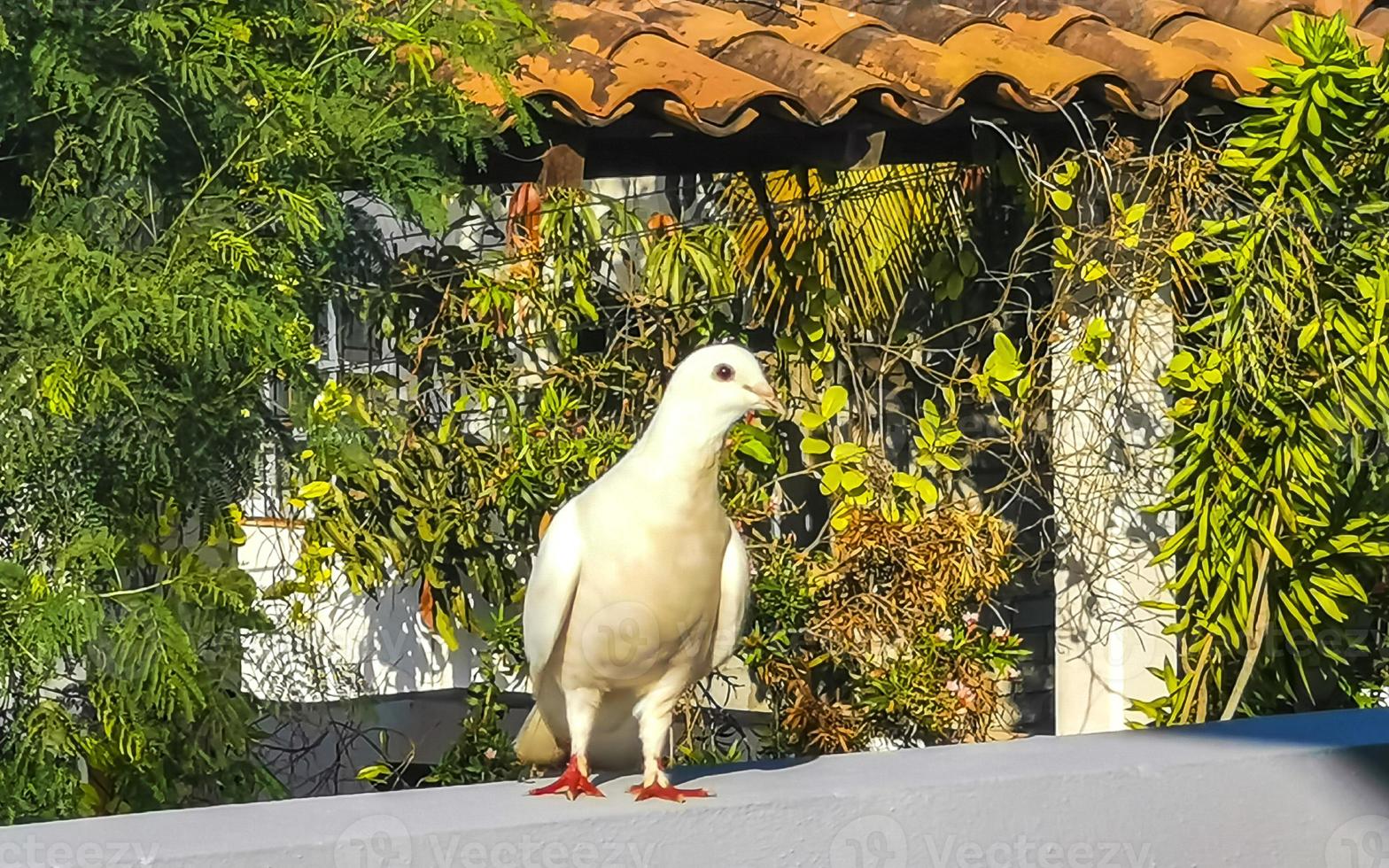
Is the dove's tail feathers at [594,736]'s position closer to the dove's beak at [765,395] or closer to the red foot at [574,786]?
the red foot at [574,786]

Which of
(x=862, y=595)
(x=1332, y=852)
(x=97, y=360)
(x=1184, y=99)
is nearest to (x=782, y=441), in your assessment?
(x=862, y=595)

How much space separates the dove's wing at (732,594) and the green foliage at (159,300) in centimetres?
81

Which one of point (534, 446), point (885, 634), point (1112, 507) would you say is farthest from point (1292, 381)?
point (534, 446)

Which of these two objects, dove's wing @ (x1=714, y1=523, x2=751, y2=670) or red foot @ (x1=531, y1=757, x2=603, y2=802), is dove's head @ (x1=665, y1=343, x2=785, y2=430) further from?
red foot @ (x1=531, y1=757, x2=603, y2=802)

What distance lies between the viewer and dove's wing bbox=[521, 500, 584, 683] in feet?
8.29

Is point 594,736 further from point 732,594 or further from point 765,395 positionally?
point 765,395

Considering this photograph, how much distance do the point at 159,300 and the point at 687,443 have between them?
33.8 inches

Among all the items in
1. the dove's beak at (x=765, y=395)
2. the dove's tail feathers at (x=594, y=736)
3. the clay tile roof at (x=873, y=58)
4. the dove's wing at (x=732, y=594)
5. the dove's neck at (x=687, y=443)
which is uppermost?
the clay tile roof at (x=873, y=58)

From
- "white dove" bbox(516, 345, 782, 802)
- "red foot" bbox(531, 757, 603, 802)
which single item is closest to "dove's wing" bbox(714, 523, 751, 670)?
"white dove" bbox(516, 345, 782, 802)

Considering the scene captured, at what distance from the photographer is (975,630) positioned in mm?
4512

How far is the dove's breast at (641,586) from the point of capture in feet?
8.11

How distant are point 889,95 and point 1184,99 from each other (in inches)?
30.6

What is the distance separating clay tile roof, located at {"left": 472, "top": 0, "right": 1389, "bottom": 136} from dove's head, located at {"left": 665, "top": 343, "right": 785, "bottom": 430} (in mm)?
1264

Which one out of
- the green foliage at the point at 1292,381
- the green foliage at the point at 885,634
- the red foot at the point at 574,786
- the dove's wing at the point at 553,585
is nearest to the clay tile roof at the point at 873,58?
the green foliage at the point at 1292,381
